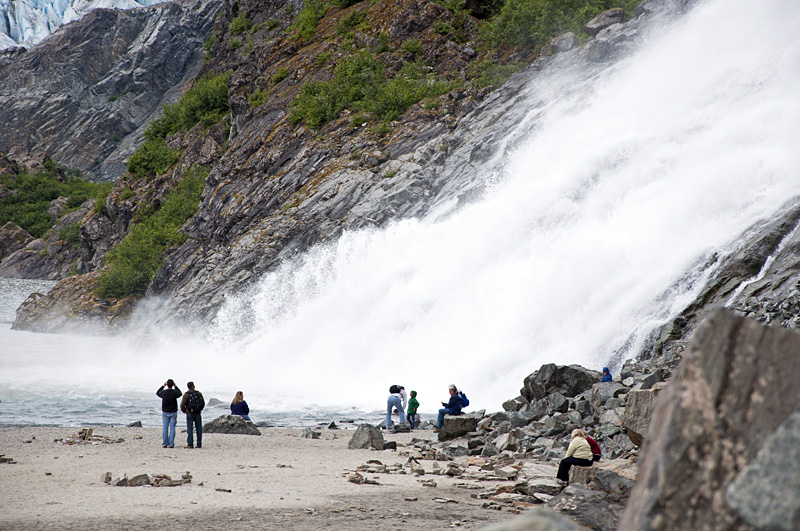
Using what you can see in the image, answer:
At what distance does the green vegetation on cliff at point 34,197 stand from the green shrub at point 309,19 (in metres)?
51.0

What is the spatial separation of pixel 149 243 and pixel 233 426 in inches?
1531

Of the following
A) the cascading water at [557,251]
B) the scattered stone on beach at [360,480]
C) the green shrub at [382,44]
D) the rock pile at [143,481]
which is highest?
the green shrub at [382,44]

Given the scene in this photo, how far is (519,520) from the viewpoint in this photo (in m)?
2.80

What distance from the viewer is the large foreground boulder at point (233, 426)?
1783cm

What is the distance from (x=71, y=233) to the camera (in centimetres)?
8238

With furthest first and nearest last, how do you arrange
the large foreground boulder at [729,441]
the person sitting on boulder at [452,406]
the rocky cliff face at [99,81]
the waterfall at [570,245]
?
1. the rocky cliff face at [99,81]
2. the waterfall at [570,245]
3. the person sitting on boulder at [452,406]
4. the large foreground boulder at [729,441]

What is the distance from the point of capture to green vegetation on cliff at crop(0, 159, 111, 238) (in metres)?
95.8

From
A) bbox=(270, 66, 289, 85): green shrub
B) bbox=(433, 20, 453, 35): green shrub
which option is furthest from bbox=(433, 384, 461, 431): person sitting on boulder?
bbox=(270, 66, 289, 85): green shrub

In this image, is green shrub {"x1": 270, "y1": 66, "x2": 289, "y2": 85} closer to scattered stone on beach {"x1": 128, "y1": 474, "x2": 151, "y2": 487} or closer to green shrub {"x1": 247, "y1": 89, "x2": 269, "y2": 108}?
green shrub {"x1": 247, "y1": 89, "x2": 269, "y2": 108}

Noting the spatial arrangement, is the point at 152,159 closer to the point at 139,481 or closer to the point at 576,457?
the point at 139,481

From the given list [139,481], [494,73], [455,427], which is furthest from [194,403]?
[494,73]

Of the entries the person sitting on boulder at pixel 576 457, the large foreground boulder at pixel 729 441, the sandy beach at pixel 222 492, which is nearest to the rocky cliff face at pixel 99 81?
the sandy beach at pixel 222 492

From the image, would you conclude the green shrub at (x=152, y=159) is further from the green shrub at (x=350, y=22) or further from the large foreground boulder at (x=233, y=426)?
the large foreground boulder at (x=233, y=426)

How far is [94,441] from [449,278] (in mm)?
16871
